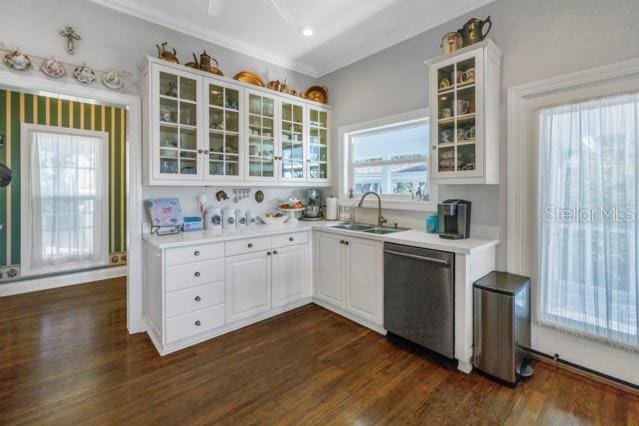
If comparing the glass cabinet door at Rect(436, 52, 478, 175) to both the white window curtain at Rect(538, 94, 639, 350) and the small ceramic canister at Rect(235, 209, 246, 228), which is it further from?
the small ceramic canister at Rect(235, 209, 246, 228)

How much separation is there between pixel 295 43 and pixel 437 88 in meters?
1.73

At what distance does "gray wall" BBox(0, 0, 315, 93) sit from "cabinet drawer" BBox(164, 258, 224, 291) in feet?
5.43

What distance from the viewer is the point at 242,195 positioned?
11.3ft

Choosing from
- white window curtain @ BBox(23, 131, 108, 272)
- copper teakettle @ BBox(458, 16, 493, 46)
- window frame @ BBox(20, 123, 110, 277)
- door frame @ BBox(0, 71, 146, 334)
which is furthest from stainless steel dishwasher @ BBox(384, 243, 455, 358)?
window frame @ BBox(20, 123, 110, 277)

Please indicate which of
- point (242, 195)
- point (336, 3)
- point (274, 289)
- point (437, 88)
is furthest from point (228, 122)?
point (437, 88)

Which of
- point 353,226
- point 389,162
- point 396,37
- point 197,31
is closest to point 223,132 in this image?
point 197,31

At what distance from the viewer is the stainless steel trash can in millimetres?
2018

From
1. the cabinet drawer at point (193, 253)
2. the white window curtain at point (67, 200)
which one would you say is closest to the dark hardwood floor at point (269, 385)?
the cabinet drawer at point (193, 253)

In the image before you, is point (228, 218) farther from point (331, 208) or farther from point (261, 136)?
point (331, 208)

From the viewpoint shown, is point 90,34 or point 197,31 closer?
point 90,34

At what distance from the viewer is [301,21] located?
2922 mm

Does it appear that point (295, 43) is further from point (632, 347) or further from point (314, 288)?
point (632, 347)

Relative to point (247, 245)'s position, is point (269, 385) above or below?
below

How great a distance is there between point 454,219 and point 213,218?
2.25m
